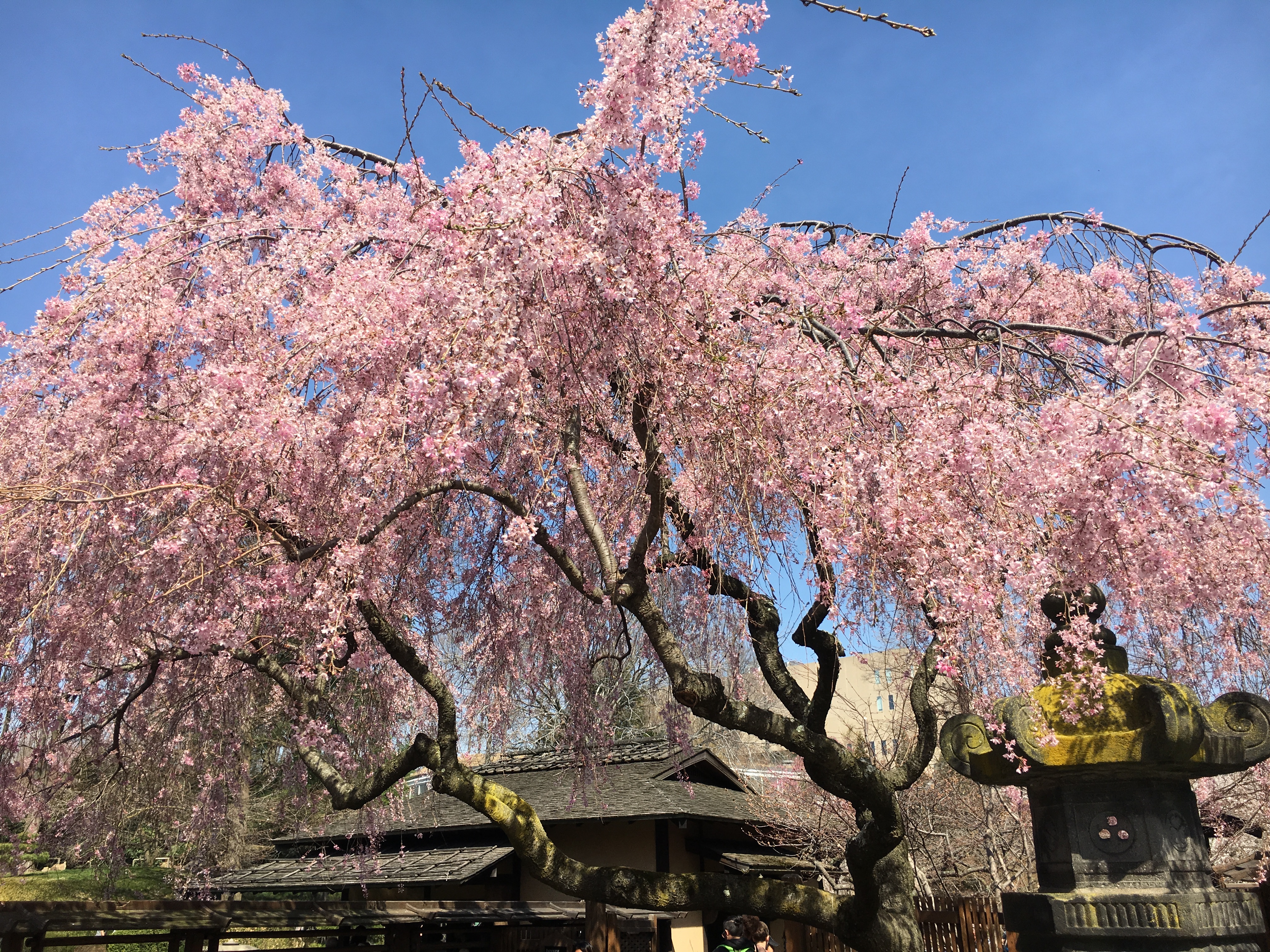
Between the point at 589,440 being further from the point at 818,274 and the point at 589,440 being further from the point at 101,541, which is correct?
the point at 101,541

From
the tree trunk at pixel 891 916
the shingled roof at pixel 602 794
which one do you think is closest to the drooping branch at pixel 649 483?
the tree trunk at pixel 891 916

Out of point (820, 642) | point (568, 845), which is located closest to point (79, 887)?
point (568, 845)

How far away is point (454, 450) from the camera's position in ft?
13.8

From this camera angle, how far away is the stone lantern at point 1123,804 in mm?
4215

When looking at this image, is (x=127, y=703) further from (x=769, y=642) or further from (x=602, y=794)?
(x=602, y=794)

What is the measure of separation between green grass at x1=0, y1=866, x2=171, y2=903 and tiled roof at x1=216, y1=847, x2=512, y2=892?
5884mm

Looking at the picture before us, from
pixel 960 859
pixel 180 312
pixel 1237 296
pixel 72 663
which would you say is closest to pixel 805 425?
pixel 1237 296

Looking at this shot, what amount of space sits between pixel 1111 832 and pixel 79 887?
874 inches

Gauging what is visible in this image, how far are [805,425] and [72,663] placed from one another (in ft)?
21.4

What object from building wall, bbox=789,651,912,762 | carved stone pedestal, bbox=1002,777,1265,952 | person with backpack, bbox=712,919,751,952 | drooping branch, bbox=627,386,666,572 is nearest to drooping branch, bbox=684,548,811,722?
building wall, bbox=789,651,912,762

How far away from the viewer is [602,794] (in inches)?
495

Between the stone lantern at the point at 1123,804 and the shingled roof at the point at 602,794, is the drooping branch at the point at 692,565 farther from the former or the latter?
the shingled roof at the point at 602,794

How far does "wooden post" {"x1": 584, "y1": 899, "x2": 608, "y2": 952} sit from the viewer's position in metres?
8.32

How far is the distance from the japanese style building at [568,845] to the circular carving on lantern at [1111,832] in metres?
7.15
